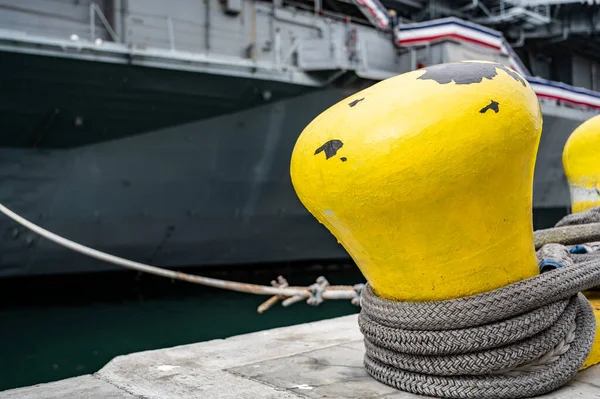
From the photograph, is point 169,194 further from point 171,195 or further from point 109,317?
point 109,317

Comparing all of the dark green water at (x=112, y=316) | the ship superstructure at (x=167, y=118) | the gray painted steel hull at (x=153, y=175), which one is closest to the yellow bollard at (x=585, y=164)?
the dark green water at (x=112, y=316)

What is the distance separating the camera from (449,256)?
175 centimetres

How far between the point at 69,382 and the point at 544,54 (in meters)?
16.2

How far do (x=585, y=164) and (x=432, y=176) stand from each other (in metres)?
1.93

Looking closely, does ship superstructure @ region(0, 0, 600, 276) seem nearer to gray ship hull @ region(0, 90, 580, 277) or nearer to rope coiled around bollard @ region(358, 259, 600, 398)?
gray ship hull @ region(0, 90, 580, 277)

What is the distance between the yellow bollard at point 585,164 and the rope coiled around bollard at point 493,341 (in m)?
1.38

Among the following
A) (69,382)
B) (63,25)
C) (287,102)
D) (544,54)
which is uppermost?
(544,54)

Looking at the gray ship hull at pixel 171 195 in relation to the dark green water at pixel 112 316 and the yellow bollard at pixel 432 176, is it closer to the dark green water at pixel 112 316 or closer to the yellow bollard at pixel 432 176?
the dark green water at pixel 112 316

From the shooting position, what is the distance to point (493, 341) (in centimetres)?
172

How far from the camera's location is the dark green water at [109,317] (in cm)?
521

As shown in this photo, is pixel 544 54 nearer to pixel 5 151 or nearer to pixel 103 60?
pixel 103 60

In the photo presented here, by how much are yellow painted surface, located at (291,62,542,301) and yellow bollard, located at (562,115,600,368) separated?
145cm

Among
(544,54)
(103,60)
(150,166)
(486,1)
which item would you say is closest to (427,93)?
(103,60)

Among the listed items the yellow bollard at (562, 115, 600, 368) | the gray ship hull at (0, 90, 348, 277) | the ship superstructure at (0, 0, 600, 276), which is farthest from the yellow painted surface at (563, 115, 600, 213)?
the gray ship hull at (0, 90, 348, 277)
